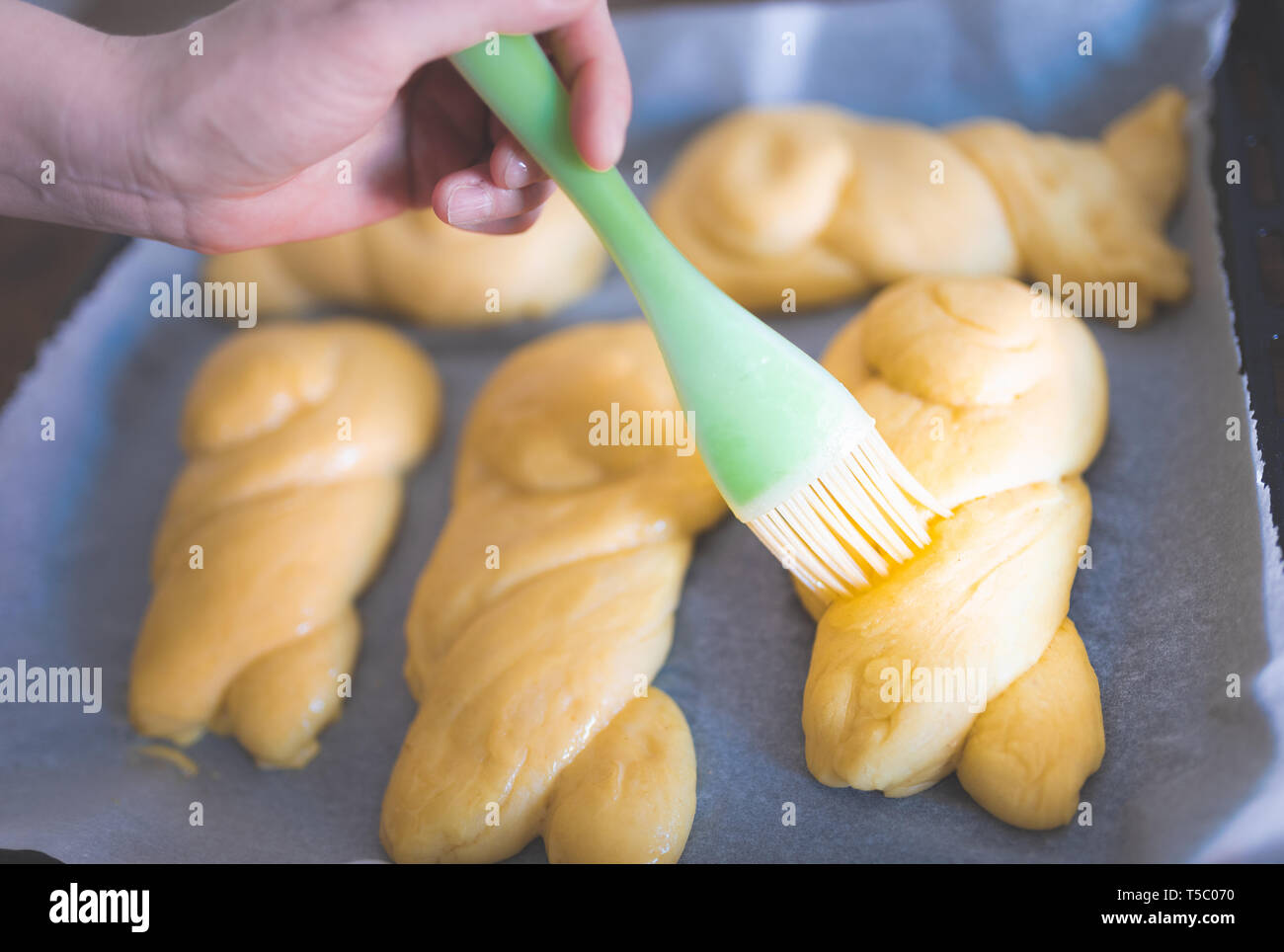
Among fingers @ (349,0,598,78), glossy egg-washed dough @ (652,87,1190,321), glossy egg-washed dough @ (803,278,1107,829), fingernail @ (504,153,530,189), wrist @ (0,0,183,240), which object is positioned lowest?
glossy egg-washed dough @ (803,278,1107,829)

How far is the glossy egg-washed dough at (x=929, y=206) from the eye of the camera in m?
1.50

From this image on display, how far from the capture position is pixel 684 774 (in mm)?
1105

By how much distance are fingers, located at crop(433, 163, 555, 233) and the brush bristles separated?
19.8 inches

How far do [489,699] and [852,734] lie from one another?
0.40 m

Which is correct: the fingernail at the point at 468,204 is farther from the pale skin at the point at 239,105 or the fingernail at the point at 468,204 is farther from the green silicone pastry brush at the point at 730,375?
the green silicone pastry brush at the point at 730,375

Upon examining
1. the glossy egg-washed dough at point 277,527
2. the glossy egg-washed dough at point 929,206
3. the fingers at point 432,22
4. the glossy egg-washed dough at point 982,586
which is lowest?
the glossy egg-washed dough at point 277,527

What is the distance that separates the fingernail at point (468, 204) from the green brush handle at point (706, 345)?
18 cm

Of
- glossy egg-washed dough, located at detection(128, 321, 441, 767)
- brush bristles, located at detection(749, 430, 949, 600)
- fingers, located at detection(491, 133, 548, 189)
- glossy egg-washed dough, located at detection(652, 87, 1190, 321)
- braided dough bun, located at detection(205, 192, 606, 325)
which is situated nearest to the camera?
brush bristles, located at detection(749, 430, 949, 600)

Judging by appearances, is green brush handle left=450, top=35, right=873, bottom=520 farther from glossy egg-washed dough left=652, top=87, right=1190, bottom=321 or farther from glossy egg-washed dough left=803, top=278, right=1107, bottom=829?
glossy egg-washed dough left=652, top=87, right=1190, bottom=321

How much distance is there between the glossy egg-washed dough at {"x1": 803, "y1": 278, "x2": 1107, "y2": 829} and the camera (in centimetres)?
102

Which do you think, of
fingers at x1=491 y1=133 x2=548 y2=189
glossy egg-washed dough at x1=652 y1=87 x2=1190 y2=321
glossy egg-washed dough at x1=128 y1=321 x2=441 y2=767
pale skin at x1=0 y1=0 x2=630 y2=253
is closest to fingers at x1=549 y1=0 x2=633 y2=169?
pale skin at x1=0 y1=0 x2=630 y2=253

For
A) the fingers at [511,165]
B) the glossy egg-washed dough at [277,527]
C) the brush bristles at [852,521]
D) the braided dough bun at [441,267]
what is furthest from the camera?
the braided dough bun at [441,267]

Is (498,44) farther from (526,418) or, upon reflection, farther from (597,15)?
(526,418)

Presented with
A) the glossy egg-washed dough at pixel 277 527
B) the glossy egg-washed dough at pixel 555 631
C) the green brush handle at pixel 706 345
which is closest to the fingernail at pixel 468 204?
the green brush handle at pixel 706 345
